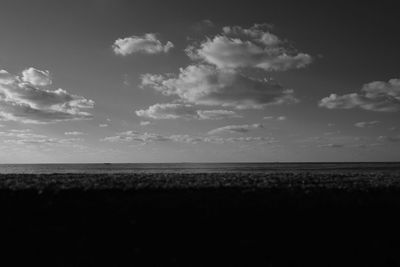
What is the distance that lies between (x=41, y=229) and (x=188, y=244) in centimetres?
575

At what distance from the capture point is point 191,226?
16.7m

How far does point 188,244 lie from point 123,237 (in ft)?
8.31

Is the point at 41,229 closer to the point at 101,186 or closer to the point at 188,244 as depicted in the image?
the point at 101,186

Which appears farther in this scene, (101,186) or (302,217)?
(101,186)

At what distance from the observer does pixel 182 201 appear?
18.0m

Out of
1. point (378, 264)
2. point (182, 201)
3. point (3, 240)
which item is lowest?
point (378, 264)

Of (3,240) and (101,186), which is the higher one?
(101,186)

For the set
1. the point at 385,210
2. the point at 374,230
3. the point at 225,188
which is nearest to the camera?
the point at 374,230

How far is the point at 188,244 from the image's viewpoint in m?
15.8

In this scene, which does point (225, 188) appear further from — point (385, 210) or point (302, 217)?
point (385, 210)

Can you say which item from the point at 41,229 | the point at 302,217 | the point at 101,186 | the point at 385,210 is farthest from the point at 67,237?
the point at 385,210

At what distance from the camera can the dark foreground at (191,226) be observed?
49.4 feet

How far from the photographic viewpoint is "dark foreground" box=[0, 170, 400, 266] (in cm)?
1505

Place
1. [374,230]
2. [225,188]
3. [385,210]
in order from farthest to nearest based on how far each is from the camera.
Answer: [225,188] < [385,210] < [374,230]
